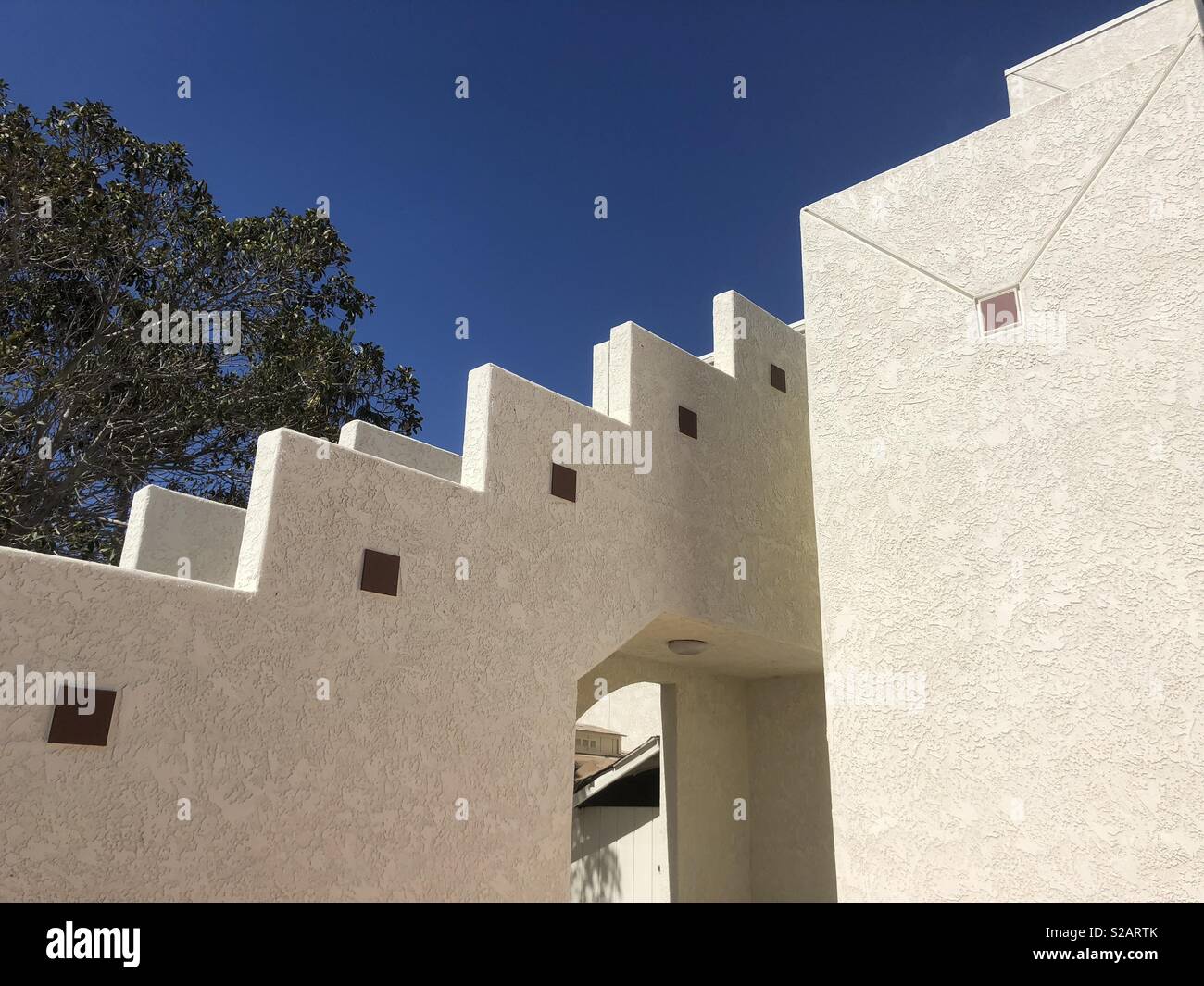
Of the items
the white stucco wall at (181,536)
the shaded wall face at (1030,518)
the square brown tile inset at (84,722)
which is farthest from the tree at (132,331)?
the shaded wall face at (1030,518)

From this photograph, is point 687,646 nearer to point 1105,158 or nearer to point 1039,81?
point 1105,158

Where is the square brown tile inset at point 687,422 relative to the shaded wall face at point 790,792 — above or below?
above

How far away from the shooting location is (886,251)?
757cm

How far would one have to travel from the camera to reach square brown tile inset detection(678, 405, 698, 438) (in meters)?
8.51

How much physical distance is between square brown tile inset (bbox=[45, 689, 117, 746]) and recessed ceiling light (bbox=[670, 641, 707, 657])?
5774 millimetres

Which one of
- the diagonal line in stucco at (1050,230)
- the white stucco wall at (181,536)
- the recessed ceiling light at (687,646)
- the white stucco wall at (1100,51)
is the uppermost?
the white stucco wall at (1100,51)

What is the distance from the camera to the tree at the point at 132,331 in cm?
1166

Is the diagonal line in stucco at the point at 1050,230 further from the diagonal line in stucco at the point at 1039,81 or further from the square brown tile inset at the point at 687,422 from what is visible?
the square brown tile inset at the point at 687,422

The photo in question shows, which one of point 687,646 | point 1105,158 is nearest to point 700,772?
point 687,646

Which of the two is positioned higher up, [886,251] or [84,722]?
[886,251]

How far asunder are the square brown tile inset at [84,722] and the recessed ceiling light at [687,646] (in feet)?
18.9

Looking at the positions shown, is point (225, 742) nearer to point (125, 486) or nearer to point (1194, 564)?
point (1194, 564)

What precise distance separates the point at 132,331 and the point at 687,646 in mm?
9633
